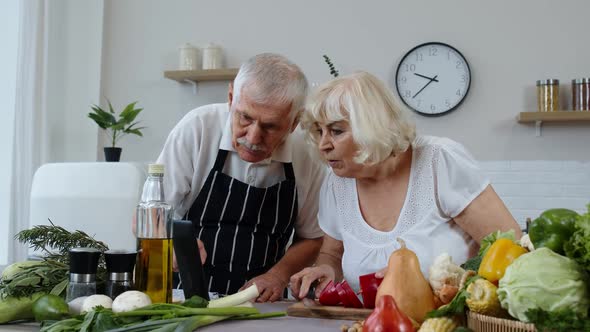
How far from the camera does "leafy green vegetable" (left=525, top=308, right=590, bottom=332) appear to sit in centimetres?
87

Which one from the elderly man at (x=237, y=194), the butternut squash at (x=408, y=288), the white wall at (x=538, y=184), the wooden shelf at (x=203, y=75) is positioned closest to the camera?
the butternut squash at (x=408, y=288)

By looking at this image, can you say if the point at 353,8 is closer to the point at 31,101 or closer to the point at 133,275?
the point at 31,101

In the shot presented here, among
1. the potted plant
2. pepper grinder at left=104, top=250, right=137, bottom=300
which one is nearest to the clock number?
the potted plant

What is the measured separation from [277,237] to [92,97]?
3235mm

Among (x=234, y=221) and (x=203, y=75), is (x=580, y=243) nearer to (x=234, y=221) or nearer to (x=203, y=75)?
(x=234, y=221)

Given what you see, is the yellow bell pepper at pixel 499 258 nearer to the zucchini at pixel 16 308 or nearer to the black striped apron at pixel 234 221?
the zucchini at pixel 16 308

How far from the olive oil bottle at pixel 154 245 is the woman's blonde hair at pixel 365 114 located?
547mm

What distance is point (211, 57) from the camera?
477cm

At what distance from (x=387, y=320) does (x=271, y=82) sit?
111 centimetres

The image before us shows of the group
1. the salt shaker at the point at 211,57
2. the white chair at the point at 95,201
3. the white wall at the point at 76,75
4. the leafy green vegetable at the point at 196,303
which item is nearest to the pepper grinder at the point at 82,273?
the leafy green vegetable at the point at 196,303

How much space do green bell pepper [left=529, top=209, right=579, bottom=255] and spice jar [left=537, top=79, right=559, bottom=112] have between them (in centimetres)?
341

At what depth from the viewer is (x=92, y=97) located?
203 inches

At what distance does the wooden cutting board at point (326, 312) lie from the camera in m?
1.44

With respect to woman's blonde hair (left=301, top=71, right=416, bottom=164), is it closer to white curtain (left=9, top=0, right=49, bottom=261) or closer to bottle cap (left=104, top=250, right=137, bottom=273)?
bottle cap (left=104, top=250, right=137, bottom=273)
